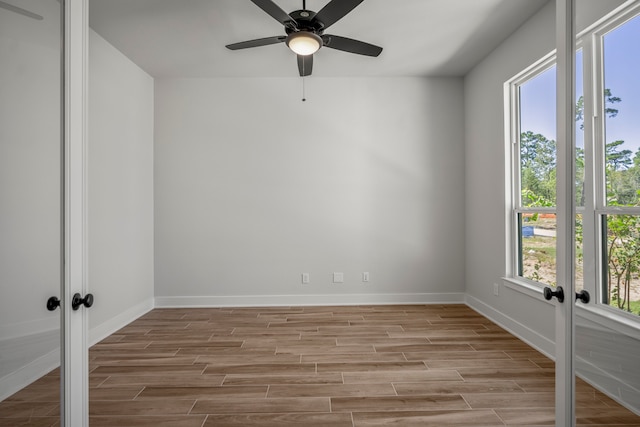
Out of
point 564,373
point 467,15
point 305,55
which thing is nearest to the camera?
point 564,373

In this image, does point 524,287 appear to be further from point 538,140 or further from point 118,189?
point 118,189

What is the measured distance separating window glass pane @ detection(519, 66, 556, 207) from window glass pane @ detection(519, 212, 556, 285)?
14 centimetres

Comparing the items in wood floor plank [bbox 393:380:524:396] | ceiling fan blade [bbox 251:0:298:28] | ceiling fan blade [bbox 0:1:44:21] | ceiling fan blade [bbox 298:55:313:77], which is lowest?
wood floor plank [bbox 393:380:524:396]

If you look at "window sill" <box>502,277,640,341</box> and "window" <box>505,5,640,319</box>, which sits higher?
"window" <box>505,5,640,319</box>

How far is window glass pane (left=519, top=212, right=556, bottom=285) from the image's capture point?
9.99 feet

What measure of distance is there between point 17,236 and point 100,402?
1.53 m

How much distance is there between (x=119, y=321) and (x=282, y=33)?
326 centimetres

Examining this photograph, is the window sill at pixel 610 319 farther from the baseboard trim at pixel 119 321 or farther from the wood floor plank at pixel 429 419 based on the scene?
the baseboard trim at pixel 119 321

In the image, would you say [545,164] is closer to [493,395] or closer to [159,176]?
[493,395]

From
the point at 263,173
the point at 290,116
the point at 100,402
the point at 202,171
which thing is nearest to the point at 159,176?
the point at 202,171

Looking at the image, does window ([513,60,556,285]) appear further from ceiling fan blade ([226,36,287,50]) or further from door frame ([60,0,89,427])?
door frame ([60,0,89,427])

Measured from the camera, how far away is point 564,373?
138 cm

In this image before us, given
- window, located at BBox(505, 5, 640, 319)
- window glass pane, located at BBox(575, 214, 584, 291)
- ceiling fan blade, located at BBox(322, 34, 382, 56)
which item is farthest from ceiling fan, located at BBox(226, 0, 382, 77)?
window glass pane, located at BBox(575, 214, 584, 291)

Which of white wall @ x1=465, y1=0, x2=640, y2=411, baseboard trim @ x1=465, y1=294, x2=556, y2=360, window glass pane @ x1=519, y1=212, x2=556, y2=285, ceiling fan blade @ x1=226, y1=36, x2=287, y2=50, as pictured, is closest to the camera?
ceiling fan blade @ x1=226, y1=36, x2=287, y2=50
